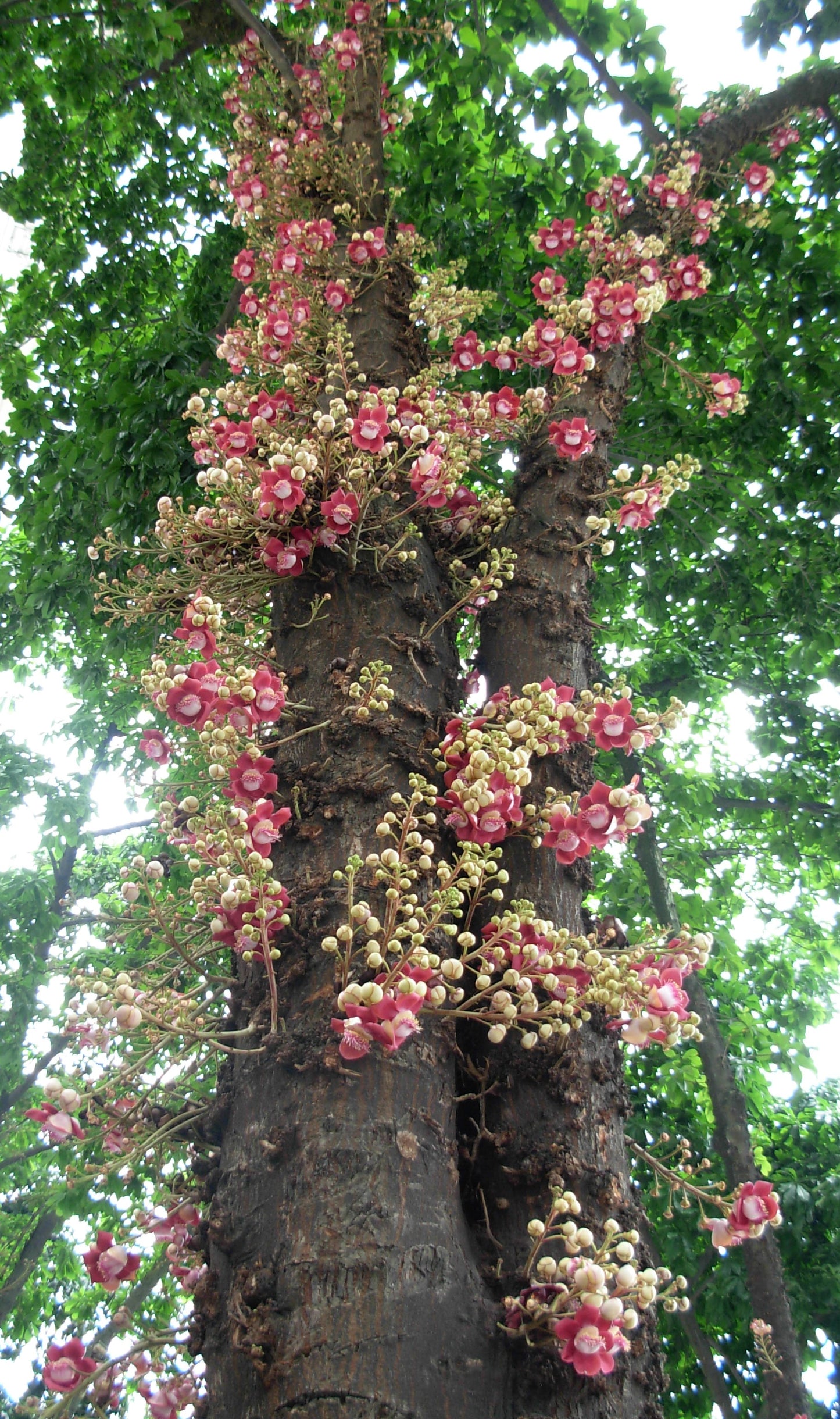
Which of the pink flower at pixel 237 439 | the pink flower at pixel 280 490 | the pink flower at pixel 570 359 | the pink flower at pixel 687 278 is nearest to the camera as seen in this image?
the pink flower at pixel 280 490

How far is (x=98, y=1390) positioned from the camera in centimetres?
156

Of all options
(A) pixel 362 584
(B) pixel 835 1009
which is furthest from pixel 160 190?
(B) pixel 835 1009

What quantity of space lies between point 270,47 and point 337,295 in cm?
202

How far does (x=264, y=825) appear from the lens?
5.40ft

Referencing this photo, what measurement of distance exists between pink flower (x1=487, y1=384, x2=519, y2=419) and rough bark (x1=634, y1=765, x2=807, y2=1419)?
3.06 meters

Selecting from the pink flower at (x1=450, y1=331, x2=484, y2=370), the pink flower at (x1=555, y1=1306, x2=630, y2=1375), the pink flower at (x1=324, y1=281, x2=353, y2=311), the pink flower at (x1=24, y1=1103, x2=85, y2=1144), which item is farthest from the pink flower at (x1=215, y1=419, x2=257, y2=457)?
the pink flower at (x1=555, y1=1306, x2=630, y2=1375)

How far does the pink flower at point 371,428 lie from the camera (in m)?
2.19

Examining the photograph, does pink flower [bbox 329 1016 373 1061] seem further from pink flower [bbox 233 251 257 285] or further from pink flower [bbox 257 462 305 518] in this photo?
pink flower [bbox 233 251 257 285]

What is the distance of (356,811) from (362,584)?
0.76m

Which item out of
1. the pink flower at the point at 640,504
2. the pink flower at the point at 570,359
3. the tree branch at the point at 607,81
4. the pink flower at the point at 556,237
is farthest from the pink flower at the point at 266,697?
the tree branch at the point at 607,81

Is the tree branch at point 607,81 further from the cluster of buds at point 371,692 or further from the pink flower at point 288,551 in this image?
the cluster of buds at point 371,692

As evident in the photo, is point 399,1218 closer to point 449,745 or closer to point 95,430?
point 449,745

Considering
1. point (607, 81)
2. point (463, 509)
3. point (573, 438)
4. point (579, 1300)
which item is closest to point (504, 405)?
point (573, 438)

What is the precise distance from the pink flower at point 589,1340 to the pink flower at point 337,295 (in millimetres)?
3134
